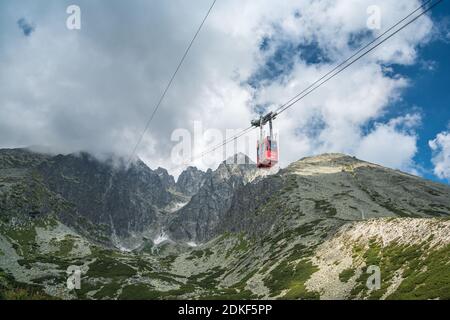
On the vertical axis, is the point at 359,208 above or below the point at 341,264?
above

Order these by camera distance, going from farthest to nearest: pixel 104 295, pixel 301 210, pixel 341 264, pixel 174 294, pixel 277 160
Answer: pixel 301 210 < pixel 104 295 < pixel 174 294 < pixel 341 264 < pixel 277 160

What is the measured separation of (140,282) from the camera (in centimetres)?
18400

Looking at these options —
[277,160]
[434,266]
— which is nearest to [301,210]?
[434,266]

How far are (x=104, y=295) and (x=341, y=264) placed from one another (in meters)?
111

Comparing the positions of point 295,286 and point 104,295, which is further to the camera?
point 104,295

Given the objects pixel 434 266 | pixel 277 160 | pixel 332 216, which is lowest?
pixel 434 266

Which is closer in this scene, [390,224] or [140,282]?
[390,224]
